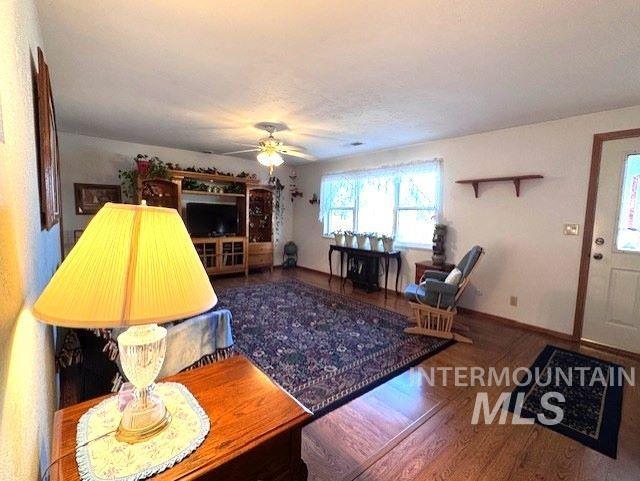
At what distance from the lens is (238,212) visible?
5680mm

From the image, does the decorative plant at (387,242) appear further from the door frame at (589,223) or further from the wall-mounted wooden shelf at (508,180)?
the door frame at (589,223)

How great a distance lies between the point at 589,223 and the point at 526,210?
554mm

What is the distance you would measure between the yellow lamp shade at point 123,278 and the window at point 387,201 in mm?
3944

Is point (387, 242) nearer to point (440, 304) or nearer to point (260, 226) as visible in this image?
point (440, 304)

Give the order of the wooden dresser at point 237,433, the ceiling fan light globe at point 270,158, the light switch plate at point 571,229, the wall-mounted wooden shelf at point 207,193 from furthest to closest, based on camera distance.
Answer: the wall-mounted wooden shelf at point 207,193, the ceiling fan light globe at point 270,158, the light switch plate at point 571,229, the wooden dresser at point 237,433

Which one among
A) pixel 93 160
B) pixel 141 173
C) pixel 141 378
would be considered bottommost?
pixel 141 378

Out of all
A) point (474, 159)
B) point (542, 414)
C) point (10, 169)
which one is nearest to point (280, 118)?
point (474, 159)

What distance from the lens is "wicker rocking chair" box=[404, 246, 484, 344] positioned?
9.67ft

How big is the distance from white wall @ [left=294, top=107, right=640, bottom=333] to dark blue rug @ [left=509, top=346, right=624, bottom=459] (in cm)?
65

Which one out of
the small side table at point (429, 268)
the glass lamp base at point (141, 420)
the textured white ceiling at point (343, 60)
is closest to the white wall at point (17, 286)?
the glass lamp base at point (141, 420)

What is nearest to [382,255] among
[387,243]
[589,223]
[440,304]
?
[387,243]

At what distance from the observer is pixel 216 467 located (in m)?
0.75

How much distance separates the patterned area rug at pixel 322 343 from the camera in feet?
7.19

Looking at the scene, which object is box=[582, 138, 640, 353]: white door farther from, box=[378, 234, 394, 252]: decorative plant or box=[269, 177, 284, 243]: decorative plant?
box=[269, 177, 284, 243]: decorative plant
